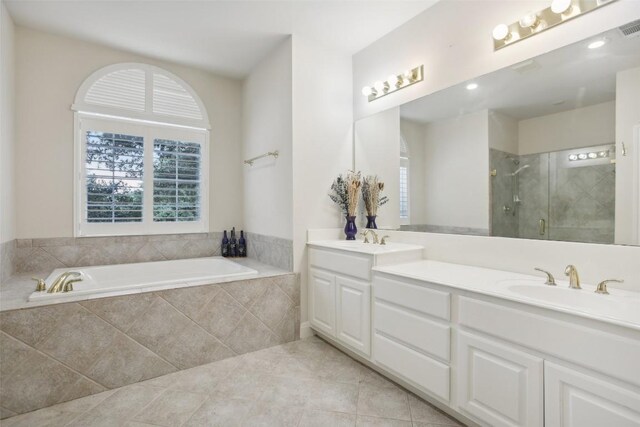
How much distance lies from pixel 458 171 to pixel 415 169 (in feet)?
1.22

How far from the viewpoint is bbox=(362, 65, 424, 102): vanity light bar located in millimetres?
2525

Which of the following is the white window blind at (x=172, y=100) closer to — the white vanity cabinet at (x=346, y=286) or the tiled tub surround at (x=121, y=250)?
the tiled tub surround at (x=121, y=250)

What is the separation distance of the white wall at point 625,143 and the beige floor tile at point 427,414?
125cm

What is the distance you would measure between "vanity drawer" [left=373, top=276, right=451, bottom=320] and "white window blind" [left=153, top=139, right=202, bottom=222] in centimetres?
228

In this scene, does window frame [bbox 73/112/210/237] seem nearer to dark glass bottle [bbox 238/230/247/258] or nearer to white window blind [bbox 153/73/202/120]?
white window blind [bbox 153/73/202/120]

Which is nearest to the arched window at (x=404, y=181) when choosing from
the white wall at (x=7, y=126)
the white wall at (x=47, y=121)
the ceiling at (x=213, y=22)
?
the ceiling at (x=213, y=22)

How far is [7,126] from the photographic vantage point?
Answer: 7.84 ft

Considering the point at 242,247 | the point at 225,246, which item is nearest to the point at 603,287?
the point at 242,247

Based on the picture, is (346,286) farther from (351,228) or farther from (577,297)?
(577,297)

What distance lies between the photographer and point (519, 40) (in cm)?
189

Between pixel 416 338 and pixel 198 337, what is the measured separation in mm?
1538

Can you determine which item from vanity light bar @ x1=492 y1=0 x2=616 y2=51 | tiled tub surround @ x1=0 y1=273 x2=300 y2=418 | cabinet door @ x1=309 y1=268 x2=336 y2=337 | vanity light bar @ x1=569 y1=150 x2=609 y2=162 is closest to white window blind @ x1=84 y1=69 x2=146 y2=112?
tiled tub surround @ x1=0 y1=273 x2=300 y2=418

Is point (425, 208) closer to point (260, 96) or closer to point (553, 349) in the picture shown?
point (553, 349)

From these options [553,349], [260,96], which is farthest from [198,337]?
[260,96]
